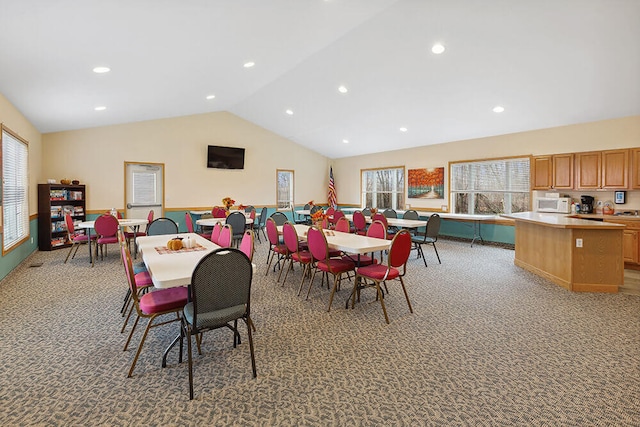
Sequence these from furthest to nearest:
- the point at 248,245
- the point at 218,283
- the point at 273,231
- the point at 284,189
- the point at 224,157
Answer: the point at 284,189, the point at 224,157, the point at 273,231, the point at 248,245, the point at 218,283

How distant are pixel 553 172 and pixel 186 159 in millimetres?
9199

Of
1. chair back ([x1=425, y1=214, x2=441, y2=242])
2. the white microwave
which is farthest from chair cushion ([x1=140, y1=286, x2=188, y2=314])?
the white microwave

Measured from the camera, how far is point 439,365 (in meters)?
2.52

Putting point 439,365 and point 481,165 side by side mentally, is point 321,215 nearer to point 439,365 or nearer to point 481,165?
point 439,365

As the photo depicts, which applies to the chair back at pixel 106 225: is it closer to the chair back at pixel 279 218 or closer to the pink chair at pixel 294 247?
the chair back at pixel 279 218

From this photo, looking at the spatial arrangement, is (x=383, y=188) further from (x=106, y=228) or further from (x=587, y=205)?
(x=106, y=228)

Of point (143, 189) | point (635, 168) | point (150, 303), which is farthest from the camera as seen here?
point (143, 189)

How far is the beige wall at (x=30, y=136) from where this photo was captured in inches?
195

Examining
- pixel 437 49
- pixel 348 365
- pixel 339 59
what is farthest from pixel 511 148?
pixel 348 365

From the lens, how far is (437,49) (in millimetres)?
5117

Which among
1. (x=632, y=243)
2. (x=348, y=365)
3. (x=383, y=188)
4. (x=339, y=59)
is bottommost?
(x=348, y=365)

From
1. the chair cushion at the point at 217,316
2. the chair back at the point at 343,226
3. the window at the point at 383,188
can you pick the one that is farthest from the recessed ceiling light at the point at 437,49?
the window at the point at 383,188

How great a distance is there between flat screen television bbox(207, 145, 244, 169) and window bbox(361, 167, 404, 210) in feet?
13.9

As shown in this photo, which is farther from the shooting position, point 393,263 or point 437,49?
point 437,49
